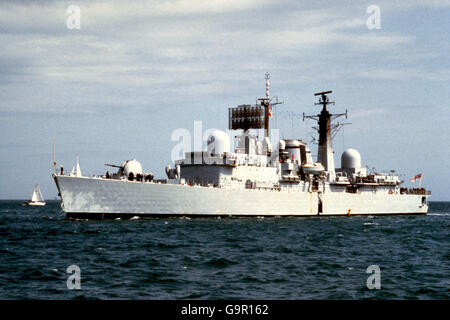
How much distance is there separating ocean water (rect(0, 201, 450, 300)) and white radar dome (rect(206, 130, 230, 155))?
13.0m

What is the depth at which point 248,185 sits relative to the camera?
43.1 m

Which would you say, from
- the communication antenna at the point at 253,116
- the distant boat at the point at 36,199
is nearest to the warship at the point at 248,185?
the communication antenna at the point at 253,116

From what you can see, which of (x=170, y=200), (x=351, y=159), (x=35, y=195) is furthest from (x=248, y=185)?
(x=35, y=195)

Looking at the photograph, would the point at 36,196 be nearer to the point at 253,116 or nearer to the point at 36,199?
the point at 36,199

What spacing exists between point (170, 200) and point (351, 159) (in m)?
28.8

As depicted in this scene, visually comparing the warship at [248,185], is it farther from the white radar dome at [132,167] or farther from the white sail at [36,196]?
the white sail at [36,196]

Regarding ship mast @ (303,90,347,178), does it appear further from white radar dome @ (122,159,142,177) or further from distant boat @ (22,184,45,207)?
distant boat @ (22,184,45,207)

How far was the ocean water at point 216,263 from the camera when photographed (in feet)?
45.6

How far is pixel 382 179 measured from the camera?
187 ft

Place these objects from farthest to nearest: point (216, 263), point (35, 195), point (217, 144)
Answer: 1. point (35, 195)
2. point (217, 144)
3. point (216, 263)

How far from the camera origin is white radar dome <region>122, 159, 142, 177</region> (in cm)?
3862
